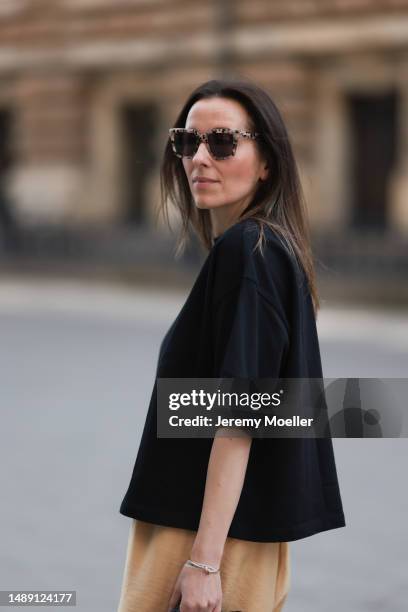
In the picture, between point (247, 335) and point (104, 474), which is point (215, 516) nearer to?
point (247, 335)

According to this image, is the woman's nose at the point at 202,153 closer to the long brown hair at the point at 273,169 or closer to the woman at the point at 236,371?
the woman at the point at 236,371

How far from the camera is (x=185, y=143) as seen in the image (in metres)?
2.59

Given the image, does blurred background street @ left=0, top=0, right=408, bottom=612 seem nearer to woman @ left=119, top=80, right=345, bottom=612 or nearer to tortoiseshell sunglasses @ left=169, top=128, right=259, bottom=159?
woman @ left=119, top=80, right=345, bottom=612

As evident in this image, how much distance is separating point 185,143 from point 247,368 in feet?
1.94

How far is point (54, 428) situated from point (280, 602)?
17.5ft

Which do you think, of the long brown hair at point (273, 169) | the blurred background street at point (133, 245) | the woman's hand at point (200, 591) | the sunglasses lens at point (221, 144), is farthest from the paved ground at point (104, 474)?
the sunglasses lens at point (221, 144)

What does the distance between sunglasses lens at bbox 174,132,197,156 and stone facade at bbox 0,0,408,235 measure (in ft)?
47.4

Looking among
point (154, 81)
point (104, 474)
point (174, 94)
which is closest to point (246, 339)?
point (104, 474)

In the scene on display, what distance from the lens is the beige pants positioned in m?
2.39

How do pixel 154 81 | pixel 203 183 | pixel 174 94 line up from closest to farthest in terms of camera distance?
pixel 203 183 < pixel 174 94 < pixel 154 81

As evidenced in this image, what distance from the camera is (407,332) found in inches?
508

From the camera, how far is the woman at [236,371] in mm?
2283

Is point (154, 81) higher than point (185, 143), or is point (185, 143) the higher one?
point (154, 81)

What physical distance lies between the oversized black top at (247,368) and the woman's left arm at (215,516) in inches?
3.4
